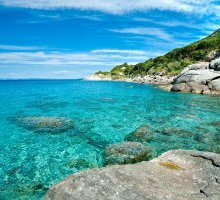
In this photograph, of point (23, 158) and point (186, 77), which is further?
point (186, 77)

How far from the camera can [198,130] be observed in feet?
84.0

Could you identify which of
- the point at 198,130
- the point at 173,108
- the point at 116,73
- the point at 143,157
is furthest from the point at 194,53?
the point at 143,157

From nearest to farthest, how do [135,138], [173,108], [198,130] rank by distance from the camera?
[135,138]
[198,130]
[173,108]

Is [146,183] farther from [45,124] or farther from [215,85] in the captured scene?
[215,85]

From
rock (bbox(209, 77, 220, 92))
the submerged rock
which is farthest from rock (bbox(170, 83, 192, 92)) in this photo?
the submerged rock

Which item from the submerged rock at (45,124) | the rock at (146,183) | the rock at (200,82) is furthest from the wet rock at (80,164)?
the rock at (200,82)

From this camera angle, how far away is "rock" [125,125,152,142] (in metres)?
22.4

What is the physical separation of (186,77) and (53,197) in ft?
187

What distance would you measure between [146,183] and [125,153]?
7.96 metres

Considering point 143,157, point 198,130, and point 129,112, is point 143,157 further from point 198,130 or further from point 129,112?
point 129,112

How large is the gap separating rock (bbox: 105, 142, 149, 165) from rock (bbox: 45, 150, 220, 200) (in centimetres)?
512

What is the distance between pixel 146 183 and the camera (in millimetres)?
10039

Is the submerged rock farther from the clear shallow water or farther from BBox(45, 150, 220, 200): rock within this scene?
BBox(45, 150, 220, 200): rock

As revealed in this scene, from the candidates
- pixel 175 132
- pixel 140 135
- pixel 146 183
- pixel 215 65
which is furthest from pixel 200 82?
pixel 146 183
